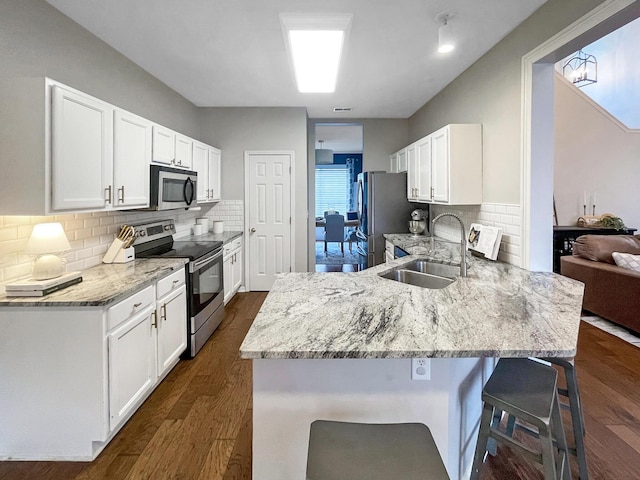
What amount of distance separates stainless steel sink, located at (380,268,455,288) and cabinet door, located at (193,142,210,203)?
105 inches

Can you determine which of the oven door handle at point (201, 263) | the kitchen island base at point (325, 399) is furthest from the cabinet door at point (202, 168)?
the kitchen island base at point (325, 399)

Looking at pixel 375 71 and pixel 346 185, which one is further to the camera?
pixel 346 185

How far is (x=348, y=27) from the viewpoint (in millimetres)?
2531

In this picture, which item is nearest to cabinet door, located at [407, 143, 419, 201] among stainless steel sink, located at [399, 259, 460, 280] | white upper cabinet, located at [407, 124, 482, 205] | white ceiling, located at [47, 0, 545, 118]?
white ceiling, located at [47, 0, 545, 118]

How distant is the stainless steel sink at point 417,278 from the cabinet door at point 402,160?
2468mm

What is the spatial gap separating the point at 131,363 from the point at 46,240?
846mm

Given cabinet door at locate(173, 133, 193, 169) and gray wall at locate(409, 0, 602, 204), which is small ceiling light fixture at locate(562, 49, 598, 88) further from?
cabinet door at locate(173, 133, 193, 169)

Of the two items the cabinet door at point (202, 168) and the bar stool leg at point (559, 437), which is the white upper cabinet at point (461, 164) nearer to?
the bar stool leg at point (559, 437)

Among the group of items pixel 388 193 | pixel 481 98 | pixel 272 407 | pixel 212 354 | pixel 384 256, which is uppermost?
pixel 481 98

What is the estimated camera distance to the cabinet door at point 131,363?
1894 mm

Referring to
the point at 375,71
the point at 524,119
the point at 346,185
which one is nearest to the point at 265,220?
the point at 375,71

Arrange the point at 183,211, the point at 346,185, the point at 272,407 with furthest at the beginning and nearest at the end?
the point at 346,185 < the point at 183,211 < the point at 272,407

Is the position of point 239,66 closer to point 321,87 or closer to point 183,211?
point 321,87

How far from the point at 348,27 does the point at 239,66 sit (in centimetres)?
132
